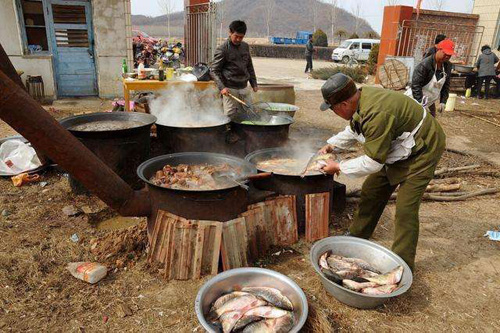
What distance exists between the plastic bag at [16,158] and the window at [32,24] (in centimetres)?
624

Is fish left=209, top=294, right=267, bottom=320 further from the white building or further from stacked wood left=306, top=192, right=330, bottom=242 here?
the white building

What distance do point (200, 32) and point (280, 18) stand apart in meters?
126

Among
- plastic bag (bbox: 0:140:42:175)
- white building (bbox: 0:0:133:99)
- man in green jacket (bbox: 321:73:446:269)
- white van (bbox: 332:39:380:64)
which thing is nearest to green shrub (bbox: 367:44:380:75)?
white van (bbox: 332:39:380:64)

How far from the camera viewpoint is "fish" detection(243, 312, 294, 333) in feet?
8.92

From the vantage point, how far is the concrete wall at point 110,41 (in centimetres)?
1116

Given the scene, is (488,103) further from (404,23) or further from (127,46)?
(127,46)

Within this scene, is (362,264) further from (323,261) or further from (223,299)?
(223,299)

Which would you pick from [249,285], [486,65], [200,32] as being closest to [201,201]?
[249,285]

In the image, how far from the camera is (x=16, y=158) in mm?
5988

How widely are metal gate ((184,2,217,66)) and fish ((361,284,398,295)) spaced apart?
24.9 feet

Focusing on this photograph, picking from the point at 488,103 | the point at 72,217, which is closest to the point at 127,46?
the point at 72,217

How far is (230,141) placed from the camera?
20.4 ft

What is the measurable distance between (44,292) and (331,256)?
9.41 feet

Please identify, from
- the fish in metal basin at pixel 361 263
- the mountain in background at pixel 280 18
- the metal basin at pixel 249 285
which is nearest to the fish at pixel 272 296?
the metal basin at pixel 249 285
